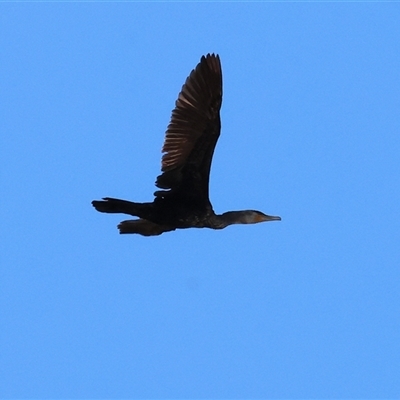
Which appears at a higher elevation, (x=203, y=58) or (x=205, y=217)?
(x=203, y=58)

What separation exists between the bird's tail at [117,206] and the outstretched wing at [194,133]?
442 millimetres

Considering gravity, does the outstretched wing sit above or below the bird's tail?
above

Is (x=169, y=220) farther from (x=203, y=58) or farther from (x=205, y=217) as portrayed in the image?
(x=203, y=58)

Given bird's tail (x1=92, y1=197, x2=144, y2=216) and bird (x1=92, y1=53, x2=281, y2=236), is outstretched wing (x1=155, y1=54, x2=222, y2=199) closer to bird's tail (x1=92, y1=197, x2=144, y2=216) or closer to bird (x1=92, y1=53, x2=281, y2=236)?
bird (x1=92, y1=53, x2=281, y2=236)

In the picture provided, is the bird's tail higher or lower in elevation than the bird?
lower

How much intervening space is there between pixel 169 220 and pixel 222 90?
1.92 meters

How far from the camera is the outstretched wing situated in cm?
2267

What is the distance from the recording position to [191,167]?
2316 centimetres

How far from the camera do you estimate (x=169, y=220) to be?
76.3 ft

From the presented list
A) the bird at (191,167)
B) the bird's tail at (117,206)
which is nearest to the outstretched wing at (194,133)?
the bird at (191,167)

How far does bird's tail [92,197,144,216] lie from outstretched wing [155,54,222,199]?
44 centimetres

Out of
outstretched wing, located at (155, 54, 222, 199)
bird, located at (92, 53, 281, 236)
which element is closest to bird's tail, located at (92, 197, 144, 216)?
bird, located at (92, 53, 281, 236)

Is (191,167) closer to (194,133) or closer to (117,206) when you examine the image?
(194,133)

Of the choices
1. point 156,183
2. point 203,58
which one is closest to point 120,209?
point 156,183
